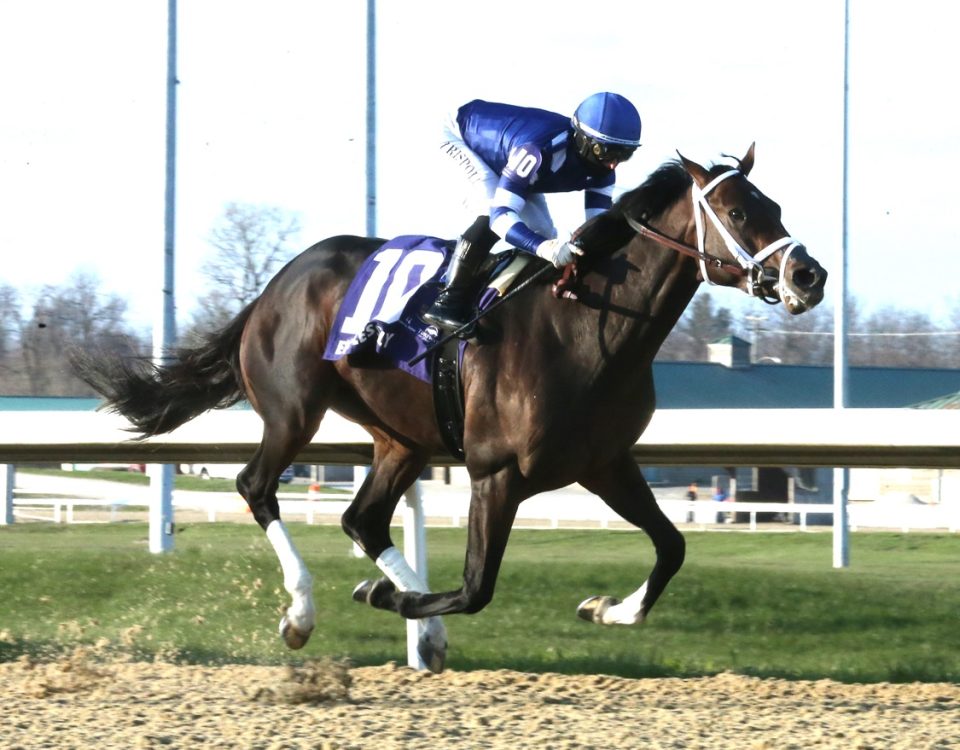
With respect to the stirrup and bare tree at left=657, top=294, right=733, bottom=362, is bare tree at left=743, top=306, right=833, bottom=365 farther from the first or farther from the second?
the stirrup

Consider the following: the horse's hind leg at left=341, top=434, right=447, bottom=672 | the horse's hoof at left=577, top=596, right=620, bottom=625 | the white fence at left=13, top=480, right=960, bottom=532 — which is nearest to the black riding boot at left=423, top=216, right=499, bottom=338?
the horse's hind leg at left=341, top=434, right=447, bottom=672

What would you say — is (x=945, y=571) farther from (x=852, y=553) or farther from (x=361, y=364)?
(x=361, y=364)

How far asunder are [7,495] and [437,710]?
13.2 metres

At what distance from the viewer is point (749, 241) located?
436 cm

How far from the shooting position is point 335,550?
11.8 meters

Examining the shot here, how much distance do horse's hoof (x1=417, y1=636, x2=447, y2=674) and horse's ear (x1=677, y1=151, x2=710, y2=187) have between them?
6.86ft

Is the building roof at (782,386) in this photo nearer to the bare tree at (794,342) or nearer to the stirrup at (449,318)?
the bare tree at (794,342)

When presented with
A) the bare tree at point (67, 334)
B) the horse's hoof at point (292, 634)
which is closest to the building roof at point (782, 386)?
the bare tree at point (67, 334)

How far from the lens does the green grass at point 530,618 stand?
22.7ft

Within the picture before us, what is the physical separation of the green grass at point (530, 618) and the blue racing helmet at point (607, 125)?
110 inches

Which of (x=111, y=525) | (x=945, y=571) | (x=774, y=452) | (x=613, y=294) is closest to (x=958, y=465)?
(x=774, y=452)

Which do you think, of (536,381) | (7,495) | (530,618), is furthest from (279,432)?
(7,495)

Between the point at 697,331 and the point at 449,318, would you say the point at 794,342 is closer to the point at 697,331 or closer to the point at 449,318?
the point at 697,331

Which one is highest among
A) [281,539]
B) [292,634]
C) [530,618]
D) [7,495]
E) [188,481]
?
[281,539]
